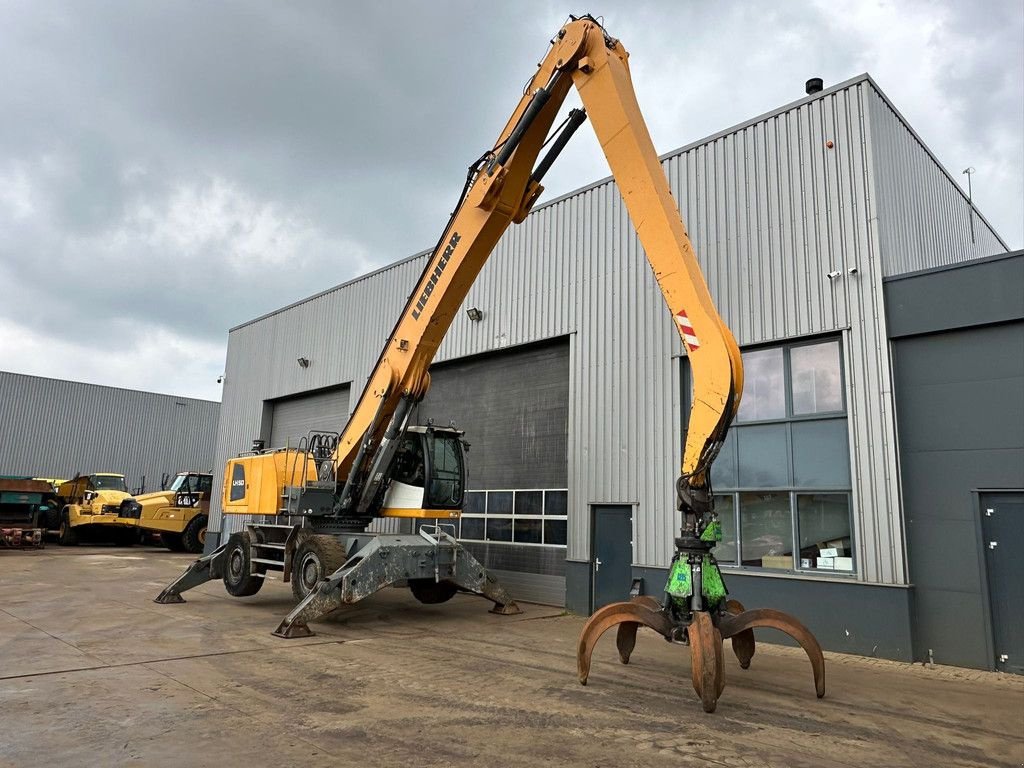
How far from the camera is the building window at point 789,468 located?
9.60 metres

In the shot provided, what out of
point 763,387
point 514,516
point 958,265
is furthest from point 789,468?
point 514,516

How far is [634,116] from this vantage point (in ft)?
25.7

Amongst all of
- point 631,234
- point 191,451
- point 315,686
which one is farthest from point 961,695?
point 191,451

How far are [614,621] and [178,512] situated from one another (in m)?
22.0

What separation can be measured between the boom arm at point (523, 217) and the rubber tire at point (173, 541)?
53.7 feet

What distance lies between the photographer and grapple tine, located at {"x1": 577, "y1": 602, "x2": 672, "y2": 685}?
249 inches

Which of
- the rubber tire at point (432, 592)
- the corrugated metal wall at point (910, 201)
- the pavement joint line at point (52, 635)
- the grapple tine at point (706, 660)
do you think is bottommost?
the pavement joint line at point (52, 635)

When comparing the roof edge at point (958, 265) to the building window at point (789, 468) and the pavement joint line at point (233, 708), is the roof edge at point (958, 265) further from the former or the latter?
the pavement joint line at point (233, 708)

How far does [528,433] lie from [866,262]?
7068mm

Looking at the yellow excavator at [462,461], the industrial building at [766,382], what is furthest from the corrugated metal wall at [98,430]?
the industrial building at [766,382]

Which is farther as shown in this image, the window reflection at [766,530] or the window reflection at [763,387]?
the window reflection at [763,387]

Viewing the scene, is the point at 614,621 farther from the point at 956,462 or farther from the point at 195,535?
the point at 195,535

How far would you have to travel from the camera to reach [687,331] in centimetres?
670

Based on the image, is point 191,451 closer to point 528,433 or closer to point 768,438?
point 528,433
